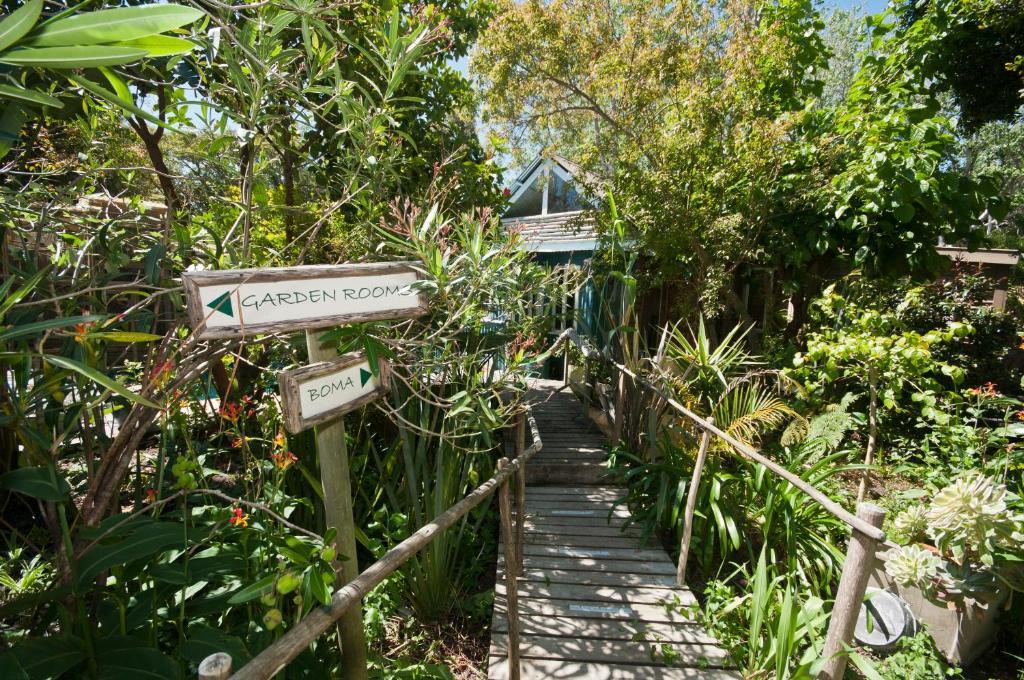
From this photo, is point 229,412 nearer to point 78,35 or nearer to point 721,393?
point 78,35

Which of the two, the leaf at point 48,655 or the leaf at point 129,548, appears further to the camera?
the leaf at point 129,548

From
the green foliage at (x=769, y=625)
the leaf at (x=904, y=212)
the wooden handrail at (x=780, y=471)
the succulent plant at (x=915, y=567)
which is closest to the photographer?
the wooden handrail at (x=780, y=471)

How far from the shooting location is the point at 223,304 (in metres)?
1.14

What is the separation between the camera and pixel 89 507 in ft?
5.32

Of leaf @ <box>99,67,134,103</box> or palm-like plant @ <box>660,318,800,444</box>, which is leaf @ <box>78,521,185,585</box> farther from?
palm-like plant @ <box>660,318,800,444</box>

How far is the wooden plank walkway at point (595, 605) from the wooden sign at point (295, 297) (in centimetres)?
185

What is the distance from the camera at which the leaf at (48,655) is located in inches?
49.3

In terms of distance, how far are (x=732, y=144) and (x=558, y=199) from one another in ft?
19.7

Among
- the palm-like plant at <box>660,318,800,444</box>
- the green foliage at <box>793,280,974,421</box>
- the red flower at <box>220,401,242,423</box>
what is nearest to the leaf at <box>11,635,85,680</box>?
the red flower at <box>220,401,242,423</box>

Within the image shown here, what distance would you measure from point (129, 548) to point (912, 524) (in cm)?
392

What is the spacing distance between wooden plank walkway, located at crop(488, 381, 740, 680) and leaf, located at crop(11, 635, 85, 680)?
5.25 ft

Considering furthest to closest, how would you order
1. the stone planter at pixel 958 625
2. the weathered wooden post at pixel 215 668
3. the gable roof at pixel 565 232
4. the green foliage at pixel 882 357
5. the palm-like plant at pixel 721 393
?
1. the gable roof at pixel 565 232
2. the palm-like plant at pixel 721 393
3. the green foliage at pixel 882 357
4. the stone planter at pixel 958 625
5. the weathered wooden post at pixel 215 668

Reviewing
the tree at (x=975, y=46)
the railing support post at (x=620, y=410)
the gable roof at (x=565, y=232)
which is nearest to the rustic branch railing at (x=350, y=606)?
the railing support post at (x=620, y=410)

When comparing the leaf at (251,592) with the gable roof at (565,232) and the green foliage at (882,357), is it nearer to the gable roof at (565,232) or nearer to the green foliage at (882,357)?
the green foliage at (882,357)
